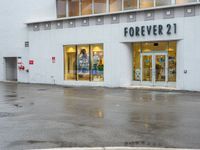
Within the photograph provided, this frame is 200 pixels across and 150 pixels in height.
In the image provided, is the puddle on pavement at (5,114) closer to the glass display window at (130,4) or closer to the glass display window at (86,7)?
the glass display window at (130,4)

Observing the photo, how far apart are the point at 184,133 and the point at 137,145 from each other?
199 cm

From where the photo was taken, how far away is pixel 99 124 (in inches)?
440

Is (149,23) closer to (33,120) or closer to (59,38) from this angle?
(59,38)

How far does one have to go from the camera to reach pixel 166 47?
81.8 feet

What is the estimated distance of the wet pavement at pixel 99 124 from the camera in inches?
346

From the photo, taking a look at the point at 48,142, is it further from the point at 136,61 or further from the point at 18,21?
the point at 18,21

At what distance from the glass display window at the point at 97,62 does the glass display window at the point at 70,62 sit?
1.90m

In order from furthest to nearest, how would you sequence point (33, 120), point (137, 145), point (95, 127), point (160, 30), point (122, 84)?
1. point (122, 84)
2. point (160, 30)
3. point (33, 120)
4. point (95, 127)
5. point (137, 145)

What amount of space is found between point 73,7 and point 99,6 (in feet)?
8.37

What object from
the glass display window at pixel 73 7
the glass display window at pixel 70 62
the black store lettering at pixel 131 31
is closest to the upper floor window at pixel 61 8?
the glass display window at pixel 73 7

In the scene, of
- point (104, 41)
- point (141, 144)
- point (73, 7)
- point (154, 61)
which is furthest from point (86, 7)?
point (141, 144)

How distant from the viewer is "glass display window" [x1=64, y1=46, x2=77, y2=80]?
2911cm

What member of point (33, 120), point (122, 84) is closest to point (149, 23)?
point (122, 84)

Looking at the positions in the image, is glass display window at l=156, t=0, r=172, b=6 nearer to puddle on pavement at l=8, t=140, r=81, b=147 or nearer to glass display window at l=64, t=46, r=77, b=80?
glass display window at l=64, t=46, r=77, b=80
